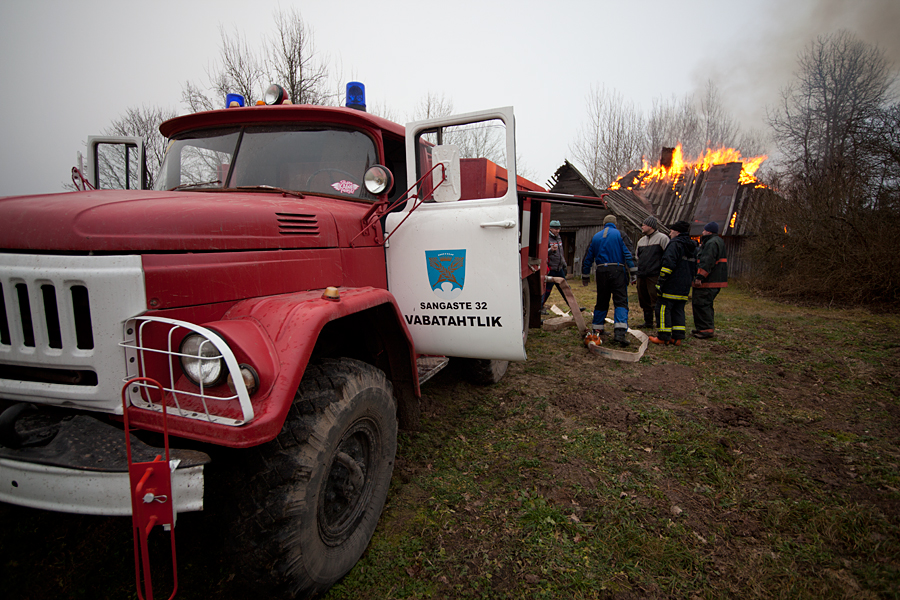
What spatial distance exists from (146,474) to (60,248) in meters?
0.95

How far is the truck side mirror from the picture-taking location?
2.91m

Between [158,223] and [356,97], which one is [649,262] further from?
[158,223]

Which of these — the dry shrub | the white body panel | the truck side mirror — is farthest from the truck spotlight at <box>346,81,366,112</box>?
the dry shrub

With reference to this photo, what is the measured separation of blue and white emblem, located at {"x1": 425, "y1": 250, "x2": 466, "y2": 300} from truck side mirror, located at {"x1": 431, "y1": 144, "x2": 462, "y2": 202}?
452mm

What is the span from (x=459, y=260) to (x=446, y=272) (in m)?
0.14

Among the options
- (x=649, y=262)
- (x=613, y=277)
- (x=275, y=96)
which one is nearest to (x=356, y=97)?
(x=275, y=96)

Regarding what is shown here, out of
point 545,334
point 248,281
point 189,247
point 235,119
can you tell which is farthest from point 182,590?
point 545,334

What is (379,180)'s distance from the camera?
280cm

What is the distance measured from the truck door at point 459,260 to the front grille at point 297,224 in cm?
78

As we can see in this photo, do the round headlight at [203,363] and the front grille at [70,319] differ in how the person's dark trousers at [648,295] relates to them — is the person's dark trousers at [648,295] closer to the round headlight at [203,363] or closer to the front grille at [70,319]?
the round headlight at [203,363]

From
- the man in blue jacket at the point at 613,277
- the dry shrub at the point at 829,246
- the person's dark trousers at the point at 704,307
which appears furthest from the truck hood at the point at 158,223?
the dry shrub at the point at 829,246

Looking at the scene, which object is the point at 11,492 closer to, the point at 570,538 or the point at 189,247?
the point at 189,247

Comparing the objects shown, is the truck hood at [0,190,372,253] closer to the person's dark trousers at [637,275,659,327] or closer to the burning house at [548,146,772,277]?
the person's dark trousers at [637,275,659,327]

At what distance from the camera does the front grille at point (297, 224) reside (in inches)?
94.3
